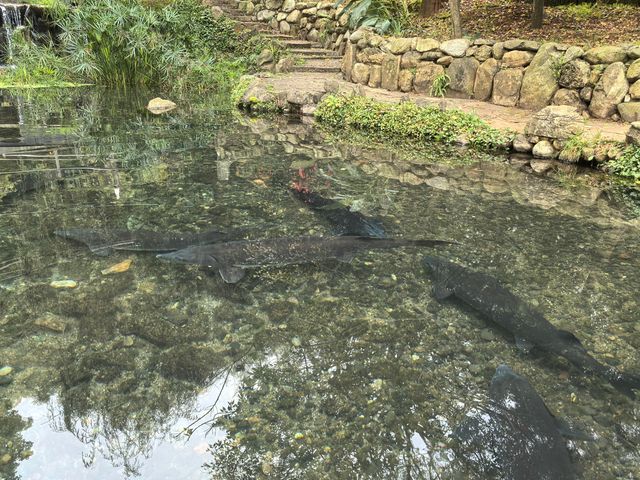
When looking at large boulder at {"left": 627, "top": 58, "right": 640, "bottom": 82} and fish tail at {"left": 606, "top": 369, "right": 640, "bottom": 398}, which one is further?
large boulder at {"left": 627, "top": 58, "right": 640, "bottom": 82}

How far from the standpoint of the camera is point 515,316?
3.61 m

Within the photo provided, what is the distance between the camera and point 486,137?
8.86 meters

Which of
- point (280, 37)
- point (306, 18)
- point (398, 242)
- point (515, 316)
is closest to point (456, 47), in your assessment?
point (306, 18)

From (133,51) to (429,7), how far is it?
8.17 m

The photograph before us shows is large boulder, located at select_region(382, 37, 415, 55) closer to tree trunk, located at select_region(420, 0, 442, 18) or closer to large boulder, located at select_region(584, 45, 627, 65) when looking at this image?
tree trunk, located at select_region(420, 0, 442, 18)

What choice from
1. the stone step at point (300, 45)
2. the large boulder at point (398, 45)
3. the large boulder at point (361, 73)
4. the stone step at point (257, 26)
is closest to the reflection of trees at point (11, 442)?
the large boulder at point (398, 45)

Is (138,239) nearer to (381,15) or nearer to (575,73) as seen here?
(575,73)

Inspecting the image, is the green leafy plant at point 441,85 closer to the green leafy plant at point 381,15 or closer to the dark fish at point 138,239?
the green leafy plant at point 381,15

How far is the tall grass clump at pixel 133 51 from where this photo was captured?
41.5ft

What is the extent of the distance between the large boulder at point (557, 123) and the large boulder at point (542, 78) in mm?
1282

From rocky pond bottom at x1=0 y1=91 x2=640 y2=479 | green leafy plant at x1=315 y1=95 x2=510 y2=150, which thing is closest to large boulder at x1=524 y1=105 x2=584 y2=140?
green leafy plant at x1=315 y1=95 x2=510 y2=150

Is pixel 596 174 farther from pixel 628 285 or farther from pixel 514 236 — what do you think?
pixel 628 285

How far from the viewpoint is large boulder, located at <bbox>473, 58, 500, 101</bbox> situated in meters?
10.2

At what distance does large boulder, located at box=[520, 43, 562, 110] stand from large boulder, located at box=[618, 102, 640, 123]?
48.7 inches
